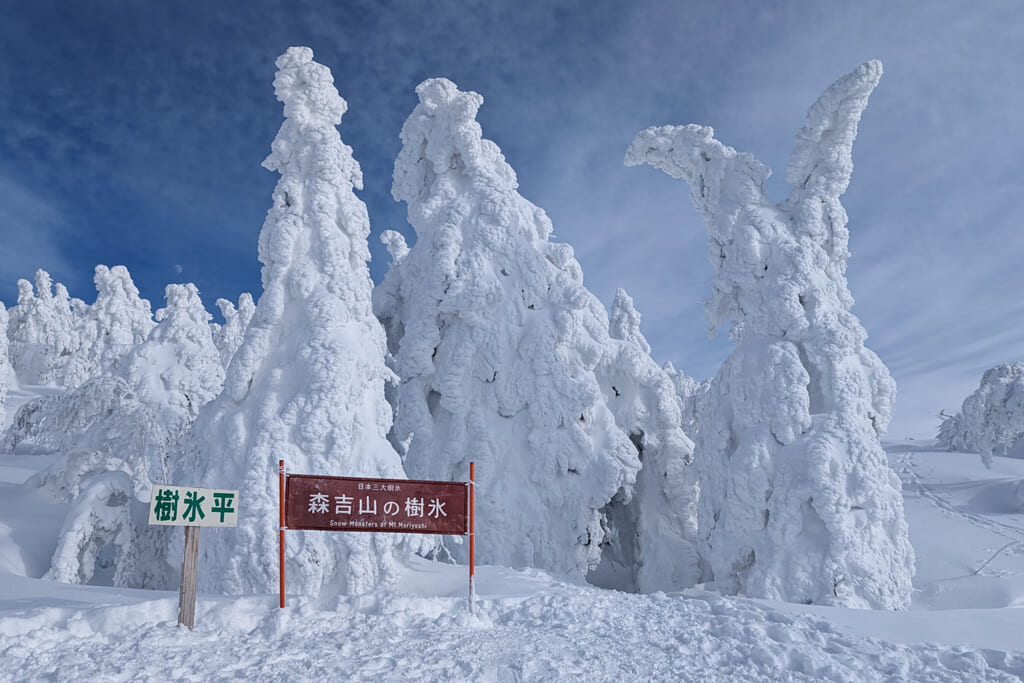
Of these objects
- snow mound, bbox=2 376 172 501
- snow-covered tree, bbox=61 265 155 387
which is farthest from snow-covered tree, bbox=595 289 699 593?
snow-covered tree, bbox=61 265 155 387

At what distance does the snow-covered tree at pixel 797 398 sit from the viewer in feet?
39.4

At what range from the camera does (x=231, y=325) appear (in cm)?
4591

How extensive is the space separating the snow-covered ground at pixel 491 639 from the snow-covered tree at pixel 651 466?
306 inches

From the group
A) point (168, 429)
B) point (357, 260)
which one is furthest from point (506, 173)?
point (168, 429)

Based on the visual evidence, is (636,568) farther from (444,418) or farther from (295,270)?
(295,270)

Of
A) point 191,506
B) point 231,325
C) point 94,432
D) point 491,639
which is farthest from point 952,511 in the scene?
point 231,325

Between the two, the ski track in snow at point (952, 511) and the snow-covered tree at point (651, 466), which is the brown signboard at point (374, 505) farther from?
the ski track in snow at point (952, 511)

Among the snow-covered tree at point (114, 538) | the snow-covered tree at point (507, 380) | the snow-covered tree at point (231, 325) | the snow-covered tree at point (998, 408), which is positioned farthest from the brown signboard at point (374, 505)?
the snow-covered tree at point (231, 325)

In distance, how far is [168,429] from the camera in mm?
21062

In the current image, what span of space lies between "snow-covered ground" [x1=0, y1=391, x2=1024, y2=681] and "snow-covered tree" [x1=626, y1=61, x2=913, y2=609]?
3.27 meters

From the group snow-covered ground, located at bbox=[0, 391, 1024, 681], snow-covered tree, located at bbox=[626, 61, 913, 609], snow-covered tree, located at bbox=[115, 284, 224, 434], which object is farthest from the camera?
snow-covered tree, located at bbox=[115, 284, 224, 434]

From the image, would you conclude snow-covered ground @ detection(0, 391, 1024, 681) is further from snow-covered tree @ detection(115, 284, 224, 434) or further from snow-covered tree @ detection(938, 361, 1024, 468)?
snow-covered tree @ detection(938, 361, 1024, 468)

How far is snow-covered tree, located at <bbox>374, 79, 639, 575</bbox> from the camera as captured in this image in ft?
50.5

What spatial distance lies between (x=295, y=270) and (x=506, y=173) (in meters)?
9.57
